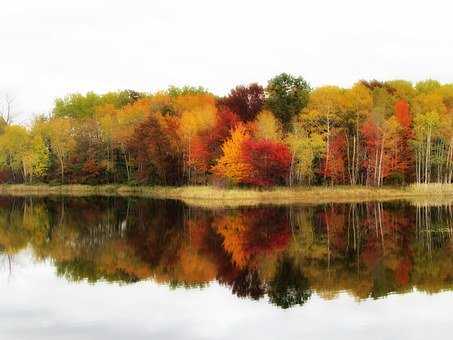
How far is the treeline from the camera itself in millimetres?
62812

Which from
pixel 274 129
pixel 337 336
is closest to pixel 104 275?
pixel 337 336

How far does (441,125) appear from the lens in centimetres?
6688

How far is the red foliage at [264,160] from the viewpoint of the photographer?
59906 mm

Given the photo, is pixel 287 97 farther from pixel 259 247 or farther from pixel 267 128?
pixel 259 247

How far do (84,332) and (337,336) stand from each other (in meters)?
7.58

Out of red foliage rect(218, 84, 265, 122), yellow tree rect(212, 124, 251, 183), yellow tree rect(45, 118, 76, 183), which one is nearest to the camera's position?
yellow tree rect(212, 124, 251, 183)

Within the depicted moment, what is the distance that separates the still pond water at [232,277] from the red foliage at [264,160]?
14.9 metres

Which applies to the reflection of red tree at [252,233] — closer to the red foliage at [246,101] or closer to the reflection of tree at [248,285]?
the reflection of tree at [248,285]

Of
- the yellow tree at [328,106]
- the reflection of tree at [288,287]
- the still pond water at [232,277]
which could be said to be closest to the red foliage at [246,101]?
the yellow tree at [328,106]

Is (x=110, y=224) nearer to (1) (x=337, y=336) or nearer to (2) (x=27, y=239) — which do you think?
(2) (x=27, y=239)

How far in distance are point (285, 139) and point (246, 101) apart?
12.4 metres

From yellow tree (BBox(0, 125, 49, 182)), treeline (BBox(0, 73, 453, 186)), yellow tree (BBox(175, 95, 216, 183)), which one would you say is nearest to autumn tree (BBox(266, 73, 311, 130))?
treeline (BBox(0, 73, 453, 186))

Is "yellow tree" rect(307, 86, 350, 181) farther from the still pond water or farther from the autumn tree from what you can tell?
the still pond water

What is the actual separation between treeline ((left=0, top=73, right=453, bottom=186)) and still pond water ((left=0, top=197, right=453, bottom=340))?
18.3 metres
